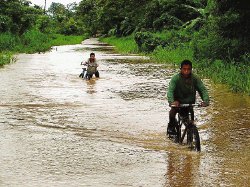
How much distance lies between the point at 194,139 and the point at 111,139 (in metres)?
1.65

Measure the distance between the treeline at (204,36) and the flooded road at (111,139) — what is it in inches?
129

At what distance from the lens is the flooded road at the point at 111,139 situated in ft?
20.1

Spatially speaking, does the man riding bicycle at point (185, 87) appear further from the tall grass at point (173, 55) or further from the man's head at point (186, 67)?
the tall grass at point (173, 55)

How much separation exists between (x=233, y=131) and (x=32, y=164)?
14.2ft

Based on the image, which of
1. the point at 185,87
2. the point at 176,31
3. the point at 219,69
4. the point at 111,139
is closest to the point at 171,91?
the point at 185,87

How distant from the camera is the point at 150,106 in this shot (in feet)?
38.5

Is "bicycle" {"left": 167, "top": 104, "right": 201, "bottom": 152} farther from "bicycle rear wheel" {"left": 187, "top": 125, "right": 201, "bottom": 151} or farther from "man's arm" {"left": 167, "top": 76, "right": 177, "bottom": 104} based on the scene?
"man's arm" {"left": 167, "top": 76, "right": 177, "bottom": 104}

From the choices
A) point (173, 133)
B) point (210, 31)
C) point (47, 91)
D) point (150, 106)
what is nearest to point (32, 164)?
point (173, 133)

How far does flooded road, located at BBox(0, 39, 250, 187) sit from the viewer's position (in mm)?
6117

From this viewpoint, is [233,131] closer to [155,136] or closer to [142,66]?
[155,136]

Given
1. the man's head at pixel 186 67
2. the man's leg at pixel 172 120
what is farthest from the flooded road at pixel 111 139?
the man's head at pixel 186 67

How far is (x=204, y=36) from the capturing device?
22.5 m

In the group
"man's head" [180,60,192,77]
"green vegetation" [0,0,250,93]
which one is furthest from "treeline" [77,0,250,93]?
"man's head" [180,60,192,77]

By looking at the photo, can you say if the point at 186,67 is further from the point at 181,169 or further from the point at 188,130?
the point at 181,169
